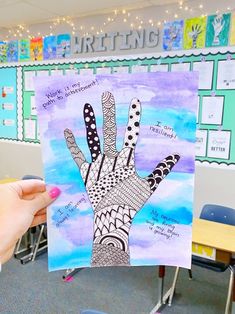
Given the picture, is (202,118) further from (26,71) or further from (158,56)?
(26,71)

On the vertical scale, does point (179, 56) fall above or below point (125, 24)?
below

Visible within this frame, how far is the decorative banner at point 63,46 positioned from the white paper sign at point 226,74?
197 cm

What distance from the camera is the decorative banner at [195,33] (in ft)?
10.3

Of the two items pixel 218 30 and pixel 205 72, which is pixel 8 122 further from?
pixel 218 30

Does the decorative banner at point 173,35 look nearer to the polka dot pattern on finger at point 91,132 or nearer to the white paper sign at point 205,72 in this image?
the white paper sign at point 205,72

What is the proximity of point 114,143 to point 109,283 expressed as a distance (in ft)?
8.17

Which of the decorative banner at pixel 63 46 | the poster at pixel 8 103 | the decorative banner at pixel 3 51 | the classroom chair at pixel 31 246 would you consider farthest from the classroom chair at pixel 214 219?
the decorative banner at pixel 3 51

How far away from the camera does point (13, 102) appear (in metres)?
4.59

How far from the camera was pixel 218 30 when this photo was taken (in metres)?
3.06

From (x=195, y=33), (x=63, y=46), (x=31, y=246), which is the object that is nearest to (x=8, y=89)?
(x=63, y=46)

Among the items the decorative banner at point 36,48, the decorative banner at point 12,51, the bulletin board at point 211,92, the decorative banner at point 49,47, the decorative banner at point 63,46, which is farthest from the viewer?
the decorative banner at point 12,51

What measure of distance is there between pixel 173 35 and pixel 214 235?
2168mm

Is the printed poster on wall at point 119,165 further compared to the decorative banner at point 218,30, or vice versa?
the decorative banner at point 218,30

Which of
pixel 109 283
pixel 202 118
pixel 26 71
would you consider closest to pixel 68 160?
pixel 109 283
